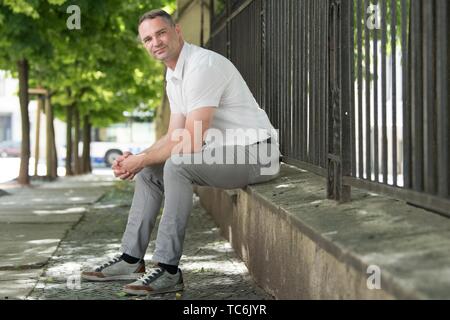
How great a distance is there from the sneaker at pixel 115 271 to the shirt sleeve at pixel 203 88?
3.24 ft

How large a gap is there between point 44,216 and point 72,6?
16.1 ft

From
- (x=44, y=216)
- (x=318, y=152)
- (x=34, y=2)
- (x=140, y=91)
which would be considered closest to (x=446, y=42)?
(x=318, y=152)

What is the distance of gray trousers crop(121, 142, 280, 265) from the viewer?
4379 mm

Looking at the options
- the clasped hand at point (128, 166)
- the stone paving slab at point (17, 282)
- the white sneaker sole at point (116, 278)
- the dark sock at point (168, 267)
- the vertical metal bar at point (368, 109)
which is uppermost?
the vertical metal bar at point (368, 109)

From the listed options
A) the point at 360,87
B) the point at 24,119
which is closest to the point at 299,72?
the point at 360,87

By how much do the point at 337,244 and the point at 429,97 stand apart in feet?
2.05

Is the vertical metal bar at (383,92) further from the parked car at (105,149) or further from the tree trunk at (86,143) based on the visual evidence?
the parked car at (105,149)

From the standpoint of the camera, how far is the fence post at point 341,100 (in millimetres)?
3855

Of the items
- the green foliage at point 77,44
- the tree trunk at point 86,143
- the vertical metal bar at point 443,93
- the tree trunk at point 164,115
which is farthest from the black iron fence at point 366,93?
the tree trunk at point 86,143

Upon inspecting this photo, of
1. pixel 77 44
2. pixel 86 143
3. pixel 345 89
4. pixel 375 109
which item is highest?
pixel 77 44

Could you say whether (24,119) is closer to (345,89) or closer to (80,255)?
(80,255)

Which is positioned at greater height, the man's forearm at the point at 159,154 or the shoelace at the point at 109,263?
the man's forearm at the point at 159,154

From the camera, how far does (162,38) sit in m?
4.90

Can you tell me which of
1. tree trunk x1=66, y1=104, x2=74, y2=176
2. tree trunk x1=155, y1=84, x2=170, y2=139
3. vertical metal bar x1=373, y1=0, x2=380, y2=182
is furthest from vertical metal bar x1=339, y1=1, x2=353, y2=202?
tree trunk x1=66, y1=104, x2=74, y2=176
